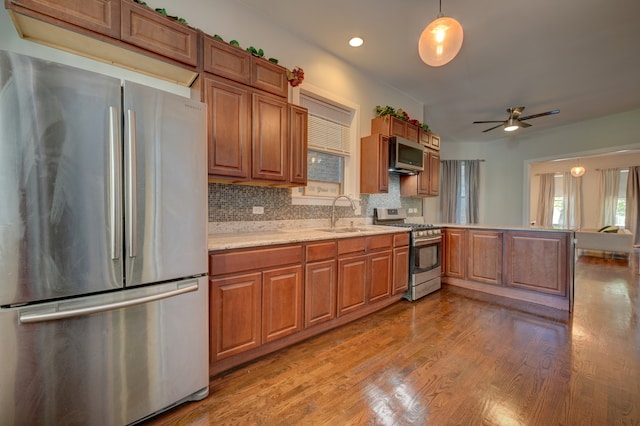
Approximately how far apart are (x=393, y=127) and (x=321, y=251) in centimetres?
233

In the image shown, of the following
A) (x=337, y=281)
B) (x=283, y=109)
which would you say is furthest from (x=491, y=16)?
(x=337, y=281)

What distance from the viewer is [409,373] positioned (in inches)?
76.2

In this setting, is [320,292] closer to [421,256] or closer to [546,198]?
[421,256]

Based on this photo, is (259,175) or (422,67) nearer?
(259,175)

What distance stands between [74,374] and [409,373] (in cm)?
195

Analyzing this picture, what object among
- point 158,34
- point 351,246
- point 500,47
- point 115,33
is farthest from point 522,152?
point 115,33

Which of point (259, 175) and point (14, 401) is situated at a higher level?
point (259, 175)

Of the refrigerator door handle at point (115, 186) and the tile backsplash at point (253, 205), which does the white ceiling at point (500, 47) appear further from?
the refrigerator door handle at point (115, 186)

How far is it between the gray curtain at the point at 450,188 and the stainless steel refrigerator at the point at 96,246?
716 centimetres

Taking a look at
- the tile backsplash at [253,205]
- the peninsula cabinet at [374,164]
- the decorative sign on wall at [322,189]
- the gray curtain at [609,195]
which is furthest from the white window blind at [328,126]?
the gray curtain at [609,195]

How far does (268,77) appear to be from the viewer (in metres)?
2.40

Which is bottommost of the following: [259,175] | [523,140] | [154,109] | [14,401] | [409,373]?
[409,373]

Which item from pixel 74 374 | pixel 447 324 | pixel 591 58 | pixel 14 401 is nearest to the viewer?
pixel 14 401

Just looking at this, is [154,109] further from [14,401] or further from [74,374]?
[14,401]
